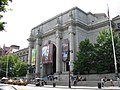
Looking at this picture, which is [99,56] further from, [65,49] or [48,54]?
[48,54]

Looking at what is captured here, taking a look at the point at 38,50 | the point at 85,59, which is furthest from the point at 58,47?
the point at 85,59

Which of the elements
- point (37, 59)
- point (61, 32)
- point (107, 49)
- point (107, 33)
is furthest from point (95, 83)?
point (37, 59)

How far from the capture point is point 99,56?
1886 inches

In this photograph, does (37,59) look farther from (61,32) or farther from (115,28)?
(115,28)

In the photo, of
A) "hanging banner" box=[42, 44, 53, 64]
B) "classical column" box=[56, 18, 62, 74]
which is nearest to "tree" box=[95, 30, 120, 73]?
"classical column" box=[56, 18, 62, 74]

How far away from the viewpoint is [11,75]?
89062 mm

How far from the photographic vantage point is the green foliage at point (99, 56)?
151ft

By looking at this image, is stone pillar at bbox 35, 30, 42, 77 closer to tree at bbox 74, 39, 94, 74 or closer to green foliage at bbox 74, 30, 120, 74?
green foliage at bbox 74, 30, 120, 74

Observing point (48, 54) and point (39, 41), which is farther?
point (39, 41)

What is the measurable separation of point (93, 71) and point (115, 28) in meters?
17.8

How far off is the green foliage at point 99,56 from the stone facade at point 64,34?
7120 mm

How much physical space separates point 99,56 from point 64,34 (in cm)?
2254

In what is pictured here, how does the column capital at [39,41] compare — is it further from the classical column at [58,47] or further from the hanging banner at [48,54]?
the classical column at [58,47]

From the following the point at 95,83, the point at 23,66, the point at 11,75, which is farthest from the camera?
the point at 11,75
